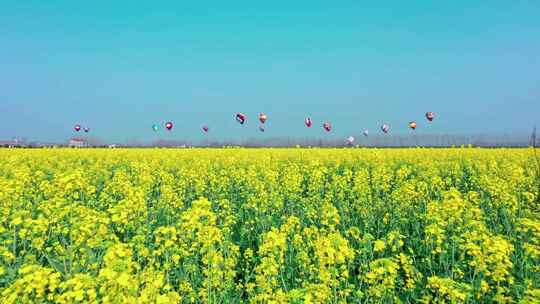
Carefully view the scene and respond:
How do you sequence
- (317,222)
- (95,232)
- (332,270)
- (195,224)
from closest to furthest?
1. (332,270)
2. (195,224)
3. (95,232)
4. (317,222)

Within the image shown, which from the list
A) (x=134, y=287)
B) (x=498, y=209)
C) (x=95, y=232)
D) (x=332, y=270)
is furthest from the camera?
(x=498, y=209)

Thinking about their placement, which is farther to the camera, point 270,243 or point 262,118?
point 262,118

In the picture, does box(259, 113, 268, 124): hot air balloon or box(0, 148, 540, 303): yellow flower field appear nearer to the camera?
box(0, 148, 540, 303): yellow flower field

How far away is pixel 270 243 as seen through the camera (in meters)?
5.35

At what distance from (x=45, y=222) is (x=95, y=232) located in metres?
0.73

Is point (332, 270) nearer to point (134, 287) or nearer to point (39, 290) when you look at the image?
point (134, 287)

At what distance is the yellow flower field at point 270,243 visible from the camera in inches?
180

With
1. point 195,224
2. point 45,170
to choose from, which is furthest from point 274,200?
point 45,170

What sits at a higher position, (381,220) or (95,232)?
(95,232)

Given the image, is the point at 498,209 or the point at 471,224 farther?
the point at 498,209

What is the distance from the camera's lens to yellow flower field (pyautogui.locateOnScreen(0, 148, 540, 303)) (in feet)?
15.0

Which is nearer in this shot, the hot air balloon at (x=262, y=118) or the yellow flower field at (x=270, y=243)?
the yellow flower field at (x=270, y=243)

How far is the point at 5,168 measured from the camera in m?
17.7

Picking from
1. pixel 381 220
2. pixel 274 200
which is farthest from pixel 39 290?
pixel 381 220
